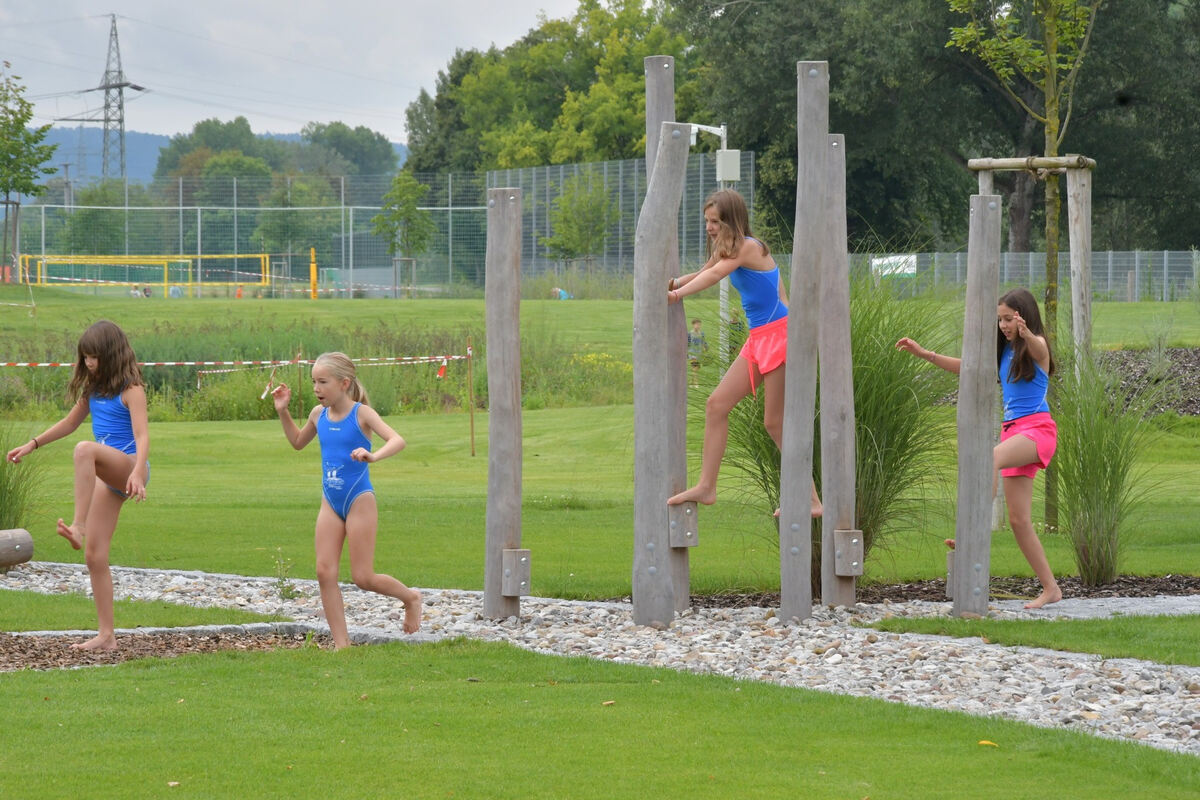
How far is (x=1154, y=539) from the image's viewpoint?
11.4 m

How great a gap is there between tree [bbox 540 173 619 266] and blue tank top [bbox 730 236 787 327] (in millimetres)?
38131

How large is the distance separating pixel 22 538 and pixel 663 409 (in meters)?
4.67

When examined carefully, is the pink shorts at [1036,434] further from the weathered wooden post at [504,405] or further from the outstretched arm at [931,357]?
the weathered wooden post at [504,405]

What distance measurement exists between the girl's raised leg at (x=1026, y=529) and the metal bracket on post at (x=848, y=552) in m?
0.88

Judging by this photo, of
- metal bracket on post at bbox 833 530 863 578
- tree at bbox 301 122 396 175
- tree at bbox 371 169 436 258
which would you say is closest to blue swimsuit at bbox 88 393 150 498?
metal bracket on post at bbox 833 530 863 578

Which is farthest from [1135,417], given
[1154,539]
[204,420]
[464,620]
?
[204,420]

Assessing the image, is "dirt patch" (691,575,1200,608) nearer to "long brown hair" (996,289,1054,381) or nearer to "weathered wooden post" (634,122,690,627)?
"weathered wooden post" (634,122,690,627)

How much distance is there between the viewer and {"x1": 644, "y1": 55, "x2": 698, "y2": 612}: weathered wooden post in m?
7.80

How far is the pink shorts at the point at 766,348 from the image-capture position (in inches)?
303

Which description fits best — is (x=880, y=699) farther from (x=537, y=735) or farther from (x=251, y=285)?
(x=251, y=285)

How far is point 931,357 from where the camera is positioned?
25.5ft

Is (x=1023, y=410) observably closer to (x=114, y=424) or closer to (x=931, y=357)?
(x=931, y=357)

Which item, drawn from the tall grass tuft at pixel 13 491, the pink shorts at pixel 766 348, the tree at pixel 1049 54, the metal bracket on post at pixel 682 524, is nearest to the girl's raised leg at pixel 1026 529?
the pink shorts at pixel 766 348

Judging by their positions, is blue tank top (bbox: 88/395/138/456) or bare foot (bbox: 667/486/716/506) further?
bare foot (bbox: 667/486/716/506)
